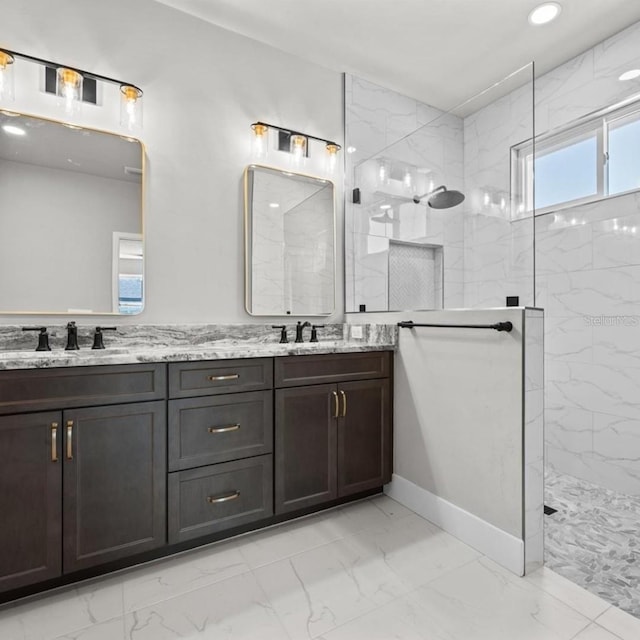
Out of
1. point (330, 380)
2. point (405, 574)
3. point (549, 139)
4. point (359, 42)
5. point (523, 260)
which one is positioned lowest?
point (405, 574)

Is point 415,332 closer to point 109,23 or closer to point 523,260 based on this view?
point 523,260

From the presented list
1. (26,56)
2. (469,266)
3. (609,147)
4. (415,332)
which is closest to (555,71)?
(609,147)

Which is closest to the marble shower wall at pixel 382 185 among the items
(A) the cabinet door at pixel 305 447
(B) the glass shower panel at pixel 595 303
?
(B) the glass shower panel at pixel 595 303

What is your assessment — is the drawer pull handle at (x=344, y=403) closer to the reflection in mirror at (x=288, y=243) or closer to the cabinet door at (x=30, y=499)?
the reflection in mirror at (x=288, y=243)

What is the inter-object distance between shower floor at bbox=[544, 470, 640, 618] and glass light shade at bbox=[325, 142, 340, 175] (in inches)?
95.1

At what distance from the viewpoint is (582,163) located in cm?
262

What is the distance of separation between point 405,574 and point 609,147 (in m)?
2.73

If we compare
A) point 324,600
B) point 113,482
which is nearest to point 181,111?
point 113,482

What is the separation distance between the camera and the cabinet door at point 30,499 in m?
1.37

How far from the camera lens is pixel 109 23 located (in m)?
2.01

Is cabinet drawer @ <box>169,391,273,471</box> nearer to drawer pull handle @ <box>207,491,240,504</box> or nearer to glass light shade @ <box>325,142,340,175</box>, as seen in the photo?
drawer pull handle @ <box>207,491,240,504</box>

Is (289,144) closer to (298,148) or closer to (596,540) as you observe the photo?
(298,148)

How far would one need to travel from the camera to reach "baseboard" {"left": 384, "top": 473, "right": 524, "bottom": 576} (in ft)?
5.40

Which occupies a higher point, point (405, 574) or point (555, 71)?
point (555, 71)
